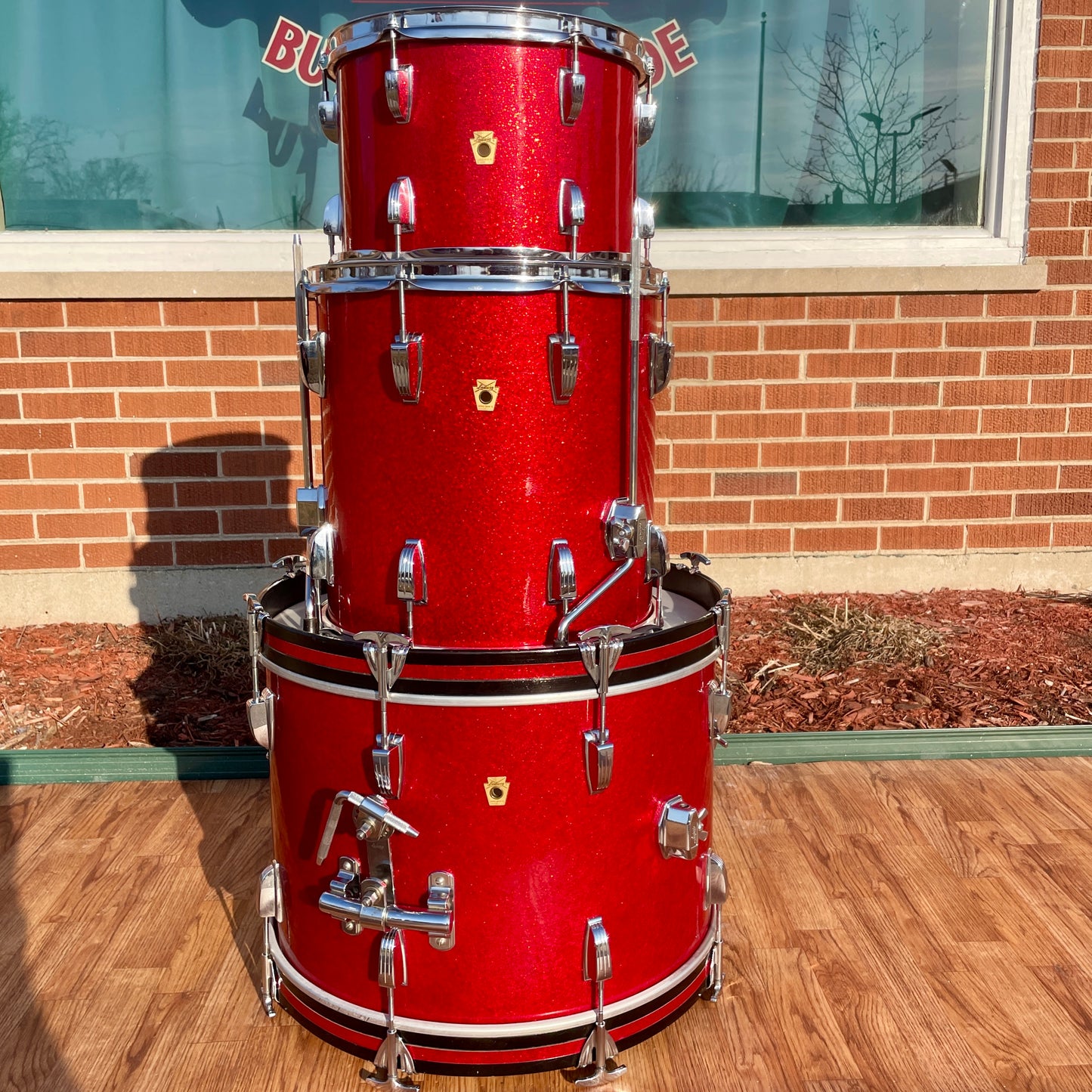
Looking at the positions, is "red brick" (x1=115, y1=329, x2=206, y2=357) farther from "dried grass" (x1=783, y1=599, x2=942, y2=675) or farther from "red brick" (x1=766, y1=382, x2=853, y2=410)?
"dried grass" (x1=783, y1=599, x2=942, y2=675)

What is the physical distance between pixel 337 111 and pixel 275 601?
0.90 m

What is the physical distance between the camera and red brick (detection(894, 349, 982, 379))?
3.92 metres

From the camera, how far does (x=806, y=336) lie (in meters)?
3.88

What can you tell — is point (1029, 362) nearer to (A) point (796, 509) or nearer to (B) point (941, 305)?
(B) point (941, 305)

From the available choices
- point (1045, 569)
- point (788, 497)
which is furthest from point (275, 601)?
point (1045, 569)

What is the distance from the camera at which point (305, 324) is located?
68.1 inches

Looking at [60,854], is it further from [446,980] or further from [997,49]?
[997,49]

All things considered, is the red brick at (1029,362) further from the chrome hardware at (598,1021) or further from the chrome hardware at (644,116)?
the chrome hardware at (598,1021)

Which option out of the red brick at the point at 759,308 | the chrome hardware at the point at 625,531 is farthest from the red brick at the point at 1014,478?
the chrome hardware at the point at 625,531

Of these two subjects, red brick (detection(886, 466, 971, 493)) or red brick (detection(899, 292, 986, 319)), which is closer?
red brick (detection(899, 292, 986, 319))

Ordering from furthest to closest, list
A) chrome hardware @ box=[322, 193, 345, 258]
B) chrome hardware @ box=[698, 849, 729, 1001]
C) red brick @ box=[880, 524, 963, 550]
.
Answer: red brick @ box=[880, 524, 963, 550] → chrome hardware @ box=[698, 849, 729, 1001] → chrome hardware @ box=[322, 193, 345, 258]

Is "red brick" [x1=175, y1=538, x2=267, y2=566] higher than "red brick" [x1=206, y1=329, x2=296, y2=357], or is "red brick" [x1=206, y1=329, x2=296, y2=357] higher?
"red brick" [x1=206, y1=329, x2=296, y2=357]

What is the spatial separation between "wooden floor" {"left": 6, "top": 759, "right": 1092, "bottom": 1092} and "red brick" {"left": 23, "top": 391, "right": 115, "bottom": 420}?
1.55 metres

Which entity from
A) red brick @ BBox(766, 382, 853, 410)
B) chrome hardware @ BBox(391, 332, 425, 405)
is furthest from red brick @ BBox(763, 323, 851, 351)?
chrome hardware @ BBox(391, 332, 425, 405)
